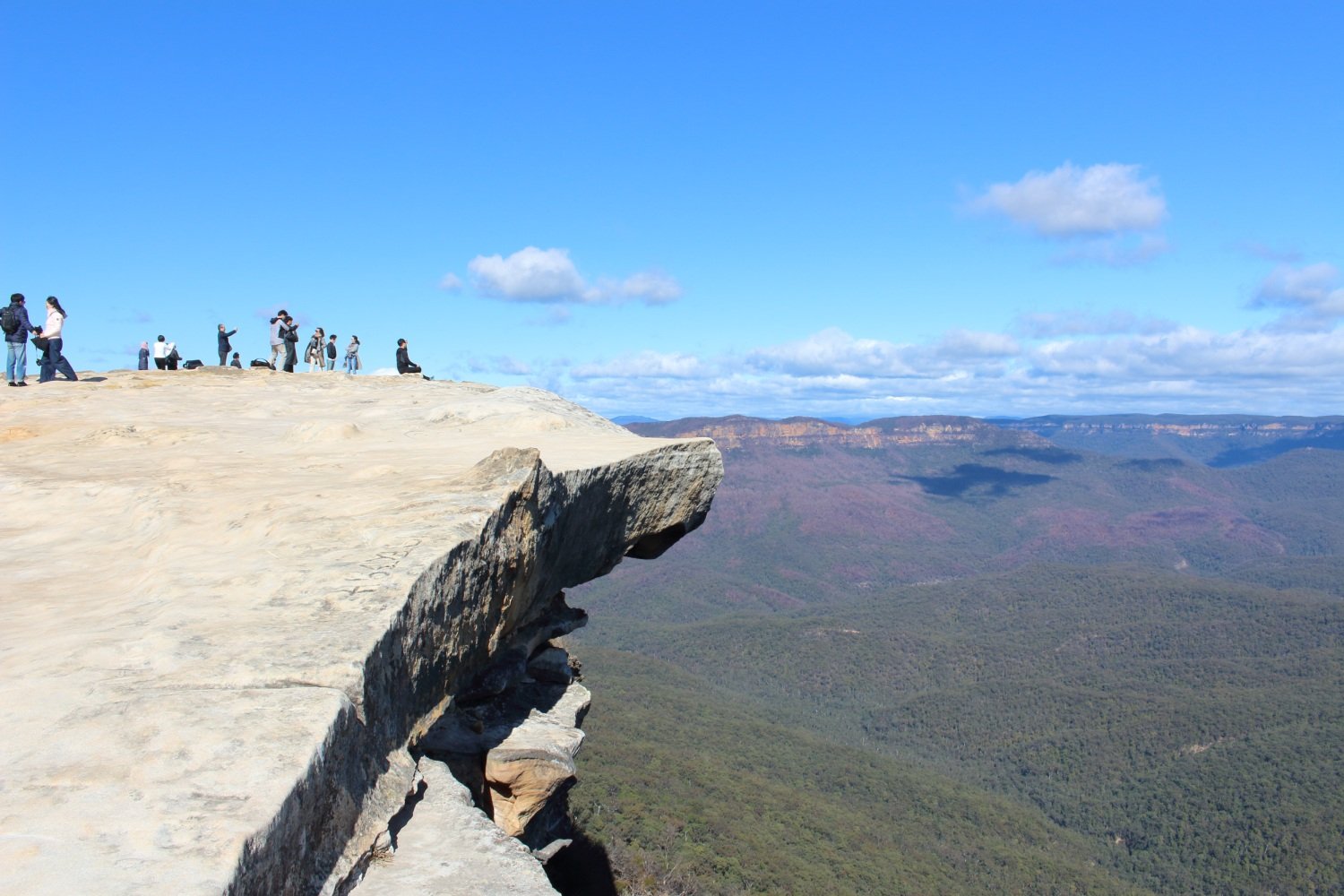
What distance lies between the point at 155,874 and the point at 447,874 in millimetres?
2322

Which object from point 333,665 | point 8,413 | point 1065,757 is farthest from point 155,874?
point 1065,757

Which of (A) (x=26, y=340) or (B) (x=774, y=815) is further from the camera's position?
(B) (x=774, y=815)

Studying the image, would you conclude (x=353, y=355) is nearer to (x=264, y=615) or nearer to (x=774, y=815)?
(x=264, y=615)

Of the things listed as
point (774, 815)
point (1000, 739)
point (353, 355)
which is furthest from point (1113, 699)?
point (353, 355)

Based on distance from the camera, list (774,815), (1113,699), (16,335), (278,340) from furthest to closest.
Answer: (1113,699)
(774,815)
(278,340)
(16,335)

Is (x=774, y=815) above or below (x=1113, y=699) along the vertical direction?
above

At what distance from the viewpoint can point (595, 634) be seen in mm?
165875

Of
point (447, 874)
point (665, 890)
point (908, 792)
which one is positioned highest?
point (447, 874)

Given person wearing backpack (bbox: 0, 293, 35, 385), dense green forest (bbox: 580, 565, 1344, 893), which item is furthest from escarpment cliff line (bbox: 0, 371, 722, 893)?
dense green forest (bbox: 580, 565, 1344, 893)

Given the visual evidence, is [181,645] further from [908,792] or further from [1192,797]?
[1192,797]

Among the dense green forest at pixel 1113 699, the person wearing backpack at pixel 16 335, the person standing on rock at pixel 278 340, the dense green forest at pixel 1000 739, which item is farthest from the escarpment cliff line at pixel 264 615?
the dense green forest at pixel 1113 699

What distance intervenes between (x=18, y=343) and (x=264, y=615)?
16433mm

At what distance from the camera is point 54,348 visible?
64.1 ft

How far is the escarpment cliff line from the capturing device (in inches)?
160
